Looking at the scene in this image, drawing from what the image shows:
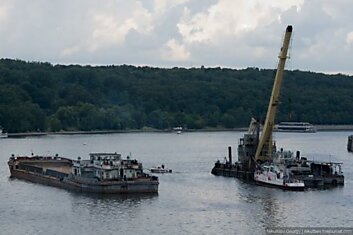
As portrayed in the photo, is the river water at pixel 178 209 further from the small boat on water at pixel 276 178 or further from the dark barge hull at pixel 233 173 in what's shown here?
the dark barge hull at pixel 233 173

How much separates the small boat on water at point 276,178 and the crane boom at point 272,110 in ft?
18.1

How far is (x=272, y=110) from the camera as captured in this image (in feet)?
349

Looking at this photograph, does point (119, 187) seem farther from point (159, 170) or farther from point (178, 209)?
point (159, 170)

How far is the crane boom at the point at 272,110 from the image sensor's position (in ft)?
340

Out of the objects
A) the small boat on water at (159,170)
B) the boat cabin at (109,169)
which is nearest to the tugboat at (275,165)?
the small boat on water at (159,170)

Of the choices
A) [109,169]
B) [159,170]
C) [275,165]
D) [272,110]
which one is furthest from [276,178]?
[159,170]

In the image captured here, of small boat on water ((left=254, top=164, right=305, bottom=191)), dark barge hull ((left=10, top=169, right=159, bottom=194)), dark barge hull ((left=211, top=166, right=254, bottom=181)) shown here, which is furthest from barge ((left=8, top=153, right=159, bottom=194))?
dark barge hull ((left=211, top=166, right=254, bottom=181))

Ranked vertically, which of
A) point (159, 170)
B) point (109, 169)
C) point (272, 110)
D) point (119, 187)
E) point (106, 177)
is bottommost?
point (119, 187)

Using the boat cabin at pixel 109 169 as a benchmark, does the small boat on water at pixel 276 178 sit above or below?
below

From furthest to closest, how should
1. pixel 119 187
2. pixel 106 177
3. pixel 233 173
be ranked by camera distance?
pixel 233 173
pixel 106 177
pixel 119 187

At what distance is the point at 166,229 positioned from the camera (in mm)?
69125

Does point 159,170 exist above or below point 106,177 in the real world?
below

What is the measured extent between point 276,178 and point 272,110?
12190 mm

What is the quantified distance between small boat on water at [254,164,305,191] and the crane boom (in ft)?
18.1
